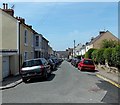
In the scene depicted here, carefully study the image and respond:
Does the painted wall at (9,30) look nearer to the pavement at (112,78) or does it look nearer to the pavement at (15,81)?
the pavement at (15,81)

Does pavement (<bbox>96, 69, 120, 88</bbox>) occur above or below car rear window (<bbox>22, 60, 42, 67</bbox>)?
below

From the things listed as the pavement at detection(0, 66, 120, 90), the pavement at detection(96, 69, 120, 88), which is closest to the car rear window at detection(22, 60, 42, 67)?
the pavement at detection(0, 66, 120, 90)

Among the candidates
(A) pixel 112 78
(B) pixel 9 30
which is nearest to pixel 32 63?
(A) pixel 112 78

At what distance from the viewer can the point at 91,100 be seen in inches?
412

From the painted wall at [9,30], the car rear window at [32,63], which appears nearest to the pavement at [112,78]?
the car rear window at [32,63]

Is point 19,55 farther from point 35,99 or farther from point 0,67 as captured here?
point 35,99

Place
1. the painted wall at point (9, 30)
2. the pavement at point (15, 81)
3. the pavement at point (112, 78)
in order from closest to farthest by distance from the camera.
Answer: the pavement at point (15, 81), the pavement at point (112, 78), the painted wall at point (9, 30)

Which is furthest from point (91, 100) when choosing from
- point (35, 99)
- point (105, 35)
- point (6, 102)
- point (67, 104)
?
point (105, 35)

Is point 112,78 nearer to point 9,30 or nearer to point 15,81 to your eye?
point 15,81

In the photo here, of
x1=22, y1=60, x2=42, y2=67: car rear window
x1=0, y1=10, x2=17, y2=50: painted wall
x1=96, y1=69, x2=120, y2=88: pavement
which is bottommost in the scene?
x1=96, y1=69, x2=120, y2=88: pavement

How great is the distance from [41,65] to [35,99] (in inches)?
362

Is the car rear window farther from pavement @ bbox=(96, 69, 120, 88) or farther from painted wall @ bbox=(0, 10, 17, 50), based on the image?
painted wall @ bbox=(0, 10, 17, 50)

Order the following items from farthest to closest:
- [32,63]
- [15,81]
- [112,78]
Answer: [112,78] < [32,63] < [15,81]

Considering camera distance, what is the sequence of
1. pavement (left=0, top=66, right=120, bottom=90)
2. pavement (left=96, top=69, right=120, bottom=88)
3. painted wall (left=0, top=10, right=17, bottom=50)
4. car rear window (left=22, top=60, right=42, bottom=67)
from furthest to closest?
painted wall (left=0, top=10, right=17, bottom=50)
car rear window (left=22, top=60, right=42, bottom=67)
pavement (left=96, top=69, right=120, bottom=88)
pavement (left=0, top=66, right=120, bottom=90)
